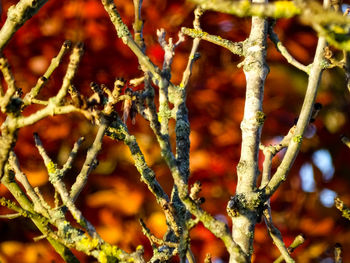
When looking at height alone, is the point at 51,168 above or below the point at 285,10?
above

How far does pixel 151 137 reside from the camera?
379 centimetres

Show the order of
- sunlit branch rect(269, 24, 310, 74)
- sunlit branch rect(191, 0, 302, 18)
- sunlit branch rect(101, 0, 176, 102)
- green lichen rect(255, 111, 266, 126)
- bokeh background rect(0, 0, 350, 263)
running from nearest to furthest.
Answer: sunlit branch rect(191, 0, 302, 18)
sunlit branch rect(101, 0, 176, 102)
green lichen rect(255, 111, 266, 126)
sunlit branch rect(269, 24, 310, 74)
bokeh background rect(0, 0, 350, 263)

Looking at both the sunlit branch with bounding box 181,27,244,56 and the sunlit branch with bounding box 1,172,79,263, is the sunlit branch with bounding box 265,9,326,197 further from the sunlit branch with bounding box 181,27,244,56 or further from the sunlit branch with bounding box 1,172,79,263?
the sunlit branch with bounding box 1,172,79,263

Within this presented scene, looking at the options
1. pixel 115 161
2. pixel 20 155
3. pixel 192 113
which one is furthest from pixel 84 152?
pixel 192 113

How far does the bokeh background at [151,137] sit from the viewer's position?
3.76 metres

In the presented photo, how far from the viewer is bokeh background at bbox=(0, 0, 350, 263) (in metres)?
3.76

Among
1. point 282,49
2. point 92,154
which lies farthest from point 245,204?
point 282,49

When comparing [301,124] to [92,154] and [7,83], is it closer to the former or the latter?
[92,154]

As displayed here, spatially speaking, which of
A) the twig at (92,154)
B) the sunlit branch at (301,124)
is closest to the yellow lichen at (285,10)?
the twig at (92,154)

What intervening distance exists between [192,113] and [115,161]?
0.81m

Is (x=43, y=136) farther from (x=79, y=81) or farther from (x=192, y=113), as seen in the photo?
(x=192, y=113)

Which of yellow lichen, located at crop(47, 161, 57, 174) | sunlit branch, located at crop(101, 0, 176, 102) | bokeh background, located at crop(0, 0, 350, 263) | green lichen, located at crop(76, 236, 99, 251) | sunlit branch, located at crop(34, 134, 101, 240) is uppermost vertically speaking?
bokeh background, located at crop(0, 0, 350, 263)

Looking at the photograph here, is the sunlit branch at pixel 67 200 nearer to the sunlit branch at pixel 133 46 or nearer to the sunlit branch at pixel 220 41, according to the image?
the sunlit branch at pixel 133 46

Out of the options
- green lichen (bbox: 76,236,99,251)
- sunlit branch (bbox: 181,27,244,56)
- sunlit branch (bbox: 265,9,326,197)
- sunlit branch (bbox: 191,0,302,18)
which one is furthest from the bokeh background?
sunlit branch (bbox: 191,0,302,18)
